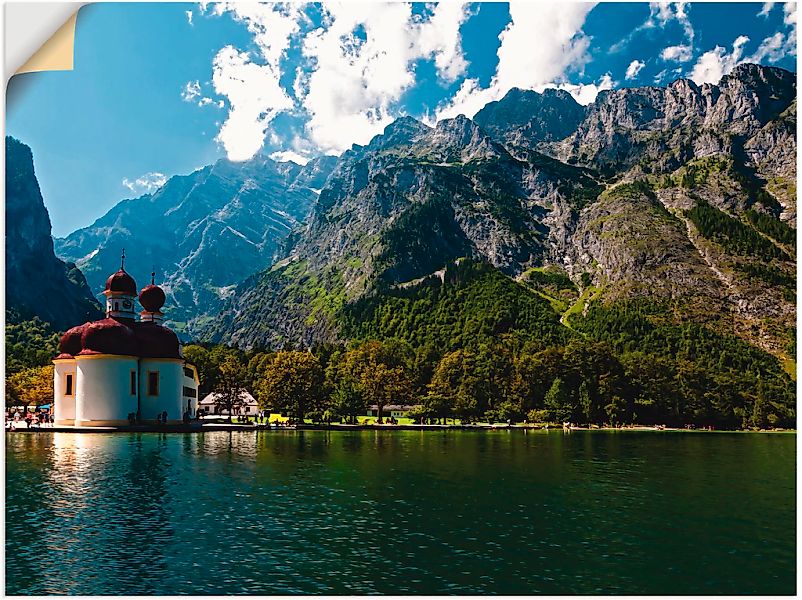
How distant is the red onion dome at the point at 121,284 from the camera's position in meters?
54.5

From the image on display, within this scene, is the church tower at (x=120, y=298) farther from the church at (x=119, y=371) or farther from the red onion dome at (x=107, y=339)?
the red onion dome at (x=107, y=339)

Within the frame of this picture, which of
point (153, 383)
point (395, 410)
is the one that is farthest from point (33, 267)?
point (153, 383)

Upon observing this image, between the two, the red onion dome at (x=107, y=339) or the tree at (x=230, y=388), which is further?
the tree at (x=230, y=388)

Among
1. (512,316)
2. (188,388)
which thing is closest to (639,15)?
(188,388)

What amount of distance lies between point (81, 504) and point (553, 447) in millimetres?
29459

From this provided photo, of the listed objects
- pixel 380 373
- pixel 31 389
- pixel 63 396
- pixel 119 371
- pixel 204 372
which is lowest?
pixel 63 396

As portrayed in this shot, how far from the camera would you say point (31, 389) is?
60500 mm

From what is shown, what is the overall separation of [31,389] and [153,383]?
17619mm

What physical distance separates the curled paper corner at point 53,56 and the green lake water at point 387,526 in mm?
7946

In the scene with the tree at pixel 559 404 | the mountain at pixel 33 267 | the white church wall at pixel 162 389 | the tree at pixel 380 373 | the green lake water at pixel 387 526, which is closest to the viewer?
the green lake water at pixel 387 526

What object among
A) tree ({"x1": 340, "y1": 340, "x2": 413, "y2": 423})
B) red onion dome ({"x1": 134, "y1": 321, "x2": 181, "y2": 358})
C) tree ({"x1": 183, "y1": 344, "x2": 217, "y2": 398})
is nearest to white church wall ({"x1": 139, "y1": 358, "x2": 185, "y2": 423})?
red onion dome ({"x1": 134, "y1": 321, "x2": 181, "y2": 358})

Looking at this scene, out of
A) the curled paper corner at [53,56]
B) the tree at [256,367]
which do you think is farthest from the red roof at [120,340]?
the curled paper corner at [53,56]

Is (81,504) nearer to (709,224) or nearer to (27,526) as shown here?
(27,526)

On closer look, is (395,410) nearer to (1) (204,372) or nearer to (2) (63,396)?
(1) (204,372)
